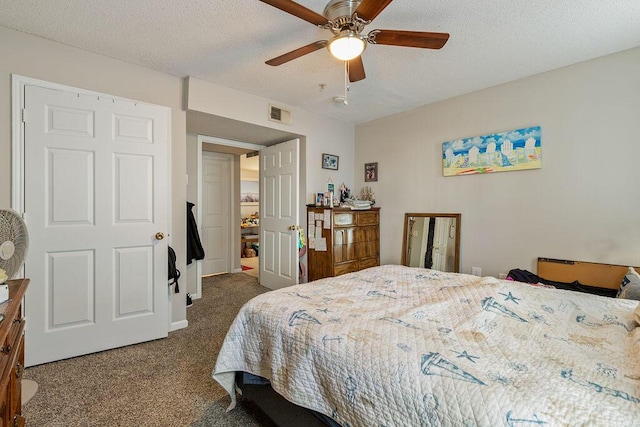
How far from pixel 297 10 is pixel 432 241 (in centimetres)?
279

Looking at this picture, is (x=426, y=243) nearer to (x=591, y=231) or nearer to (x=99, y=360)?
(x=591, y=231)

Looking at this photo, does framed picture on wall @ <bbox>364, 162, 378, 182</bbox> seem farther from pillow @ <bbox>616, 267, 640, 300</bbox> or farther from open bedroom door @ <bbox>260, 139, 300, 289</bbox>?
pillow @ <bbox>616, 267, 640, 300</bbox>

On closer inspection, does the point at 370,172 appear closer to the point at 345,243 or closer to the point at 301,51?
the point at 345,243

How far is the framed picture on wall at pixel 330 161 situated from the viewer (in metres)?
3.87

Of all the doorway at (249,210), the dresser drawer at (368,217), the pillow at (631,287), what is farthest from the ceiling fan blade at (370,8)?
the doorway at (249,210)

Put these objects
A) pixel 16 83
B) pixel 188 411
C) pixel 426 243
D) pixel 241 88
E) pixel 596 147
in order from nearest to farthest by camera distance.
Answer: pixel 188 411
pixel 16 83
pixel 596 147
pixel 241 88
pixel 426 243

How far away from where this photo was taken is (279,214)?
12.4ft

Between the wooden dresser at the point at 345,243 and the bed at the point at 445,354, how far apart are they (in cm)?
166

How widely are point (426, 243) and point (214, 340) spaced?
253 cm

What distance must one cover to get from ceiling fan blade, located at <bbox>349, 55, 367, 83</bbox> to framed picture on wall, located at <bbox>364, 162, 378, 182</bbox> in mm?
1945

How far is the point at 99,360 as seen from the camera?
7.11 feet

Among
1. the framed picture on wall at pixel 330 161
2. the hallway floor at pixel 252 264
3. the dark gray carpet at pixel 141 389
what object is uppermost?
the framed picture on wall at pixel 330 161

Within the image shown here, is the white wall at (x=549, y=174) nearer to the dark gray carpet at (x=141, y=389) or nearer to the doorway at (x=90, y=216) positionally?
the dark gray carpet at (x=141, y=389)

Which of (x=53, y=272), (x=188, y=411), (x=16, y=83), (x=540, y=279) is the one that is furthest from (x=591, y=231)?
(x=16, y=83)
